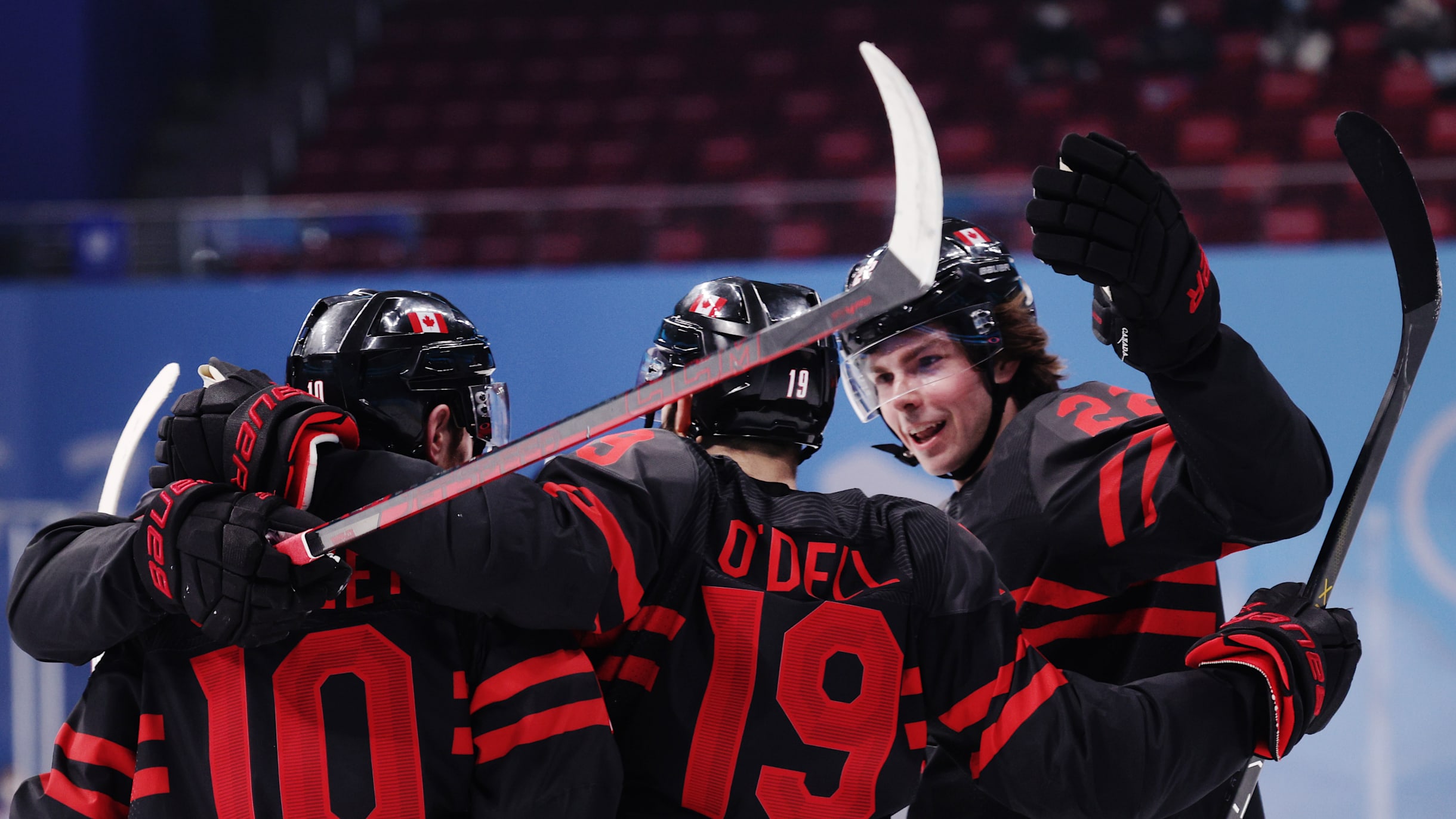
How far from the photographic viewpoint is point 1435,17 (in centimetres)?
777

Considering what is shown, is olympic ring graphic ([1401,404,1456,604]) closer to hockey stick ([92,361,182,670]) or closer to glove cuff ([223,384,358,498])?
hockey stick ([92,361,182,670])

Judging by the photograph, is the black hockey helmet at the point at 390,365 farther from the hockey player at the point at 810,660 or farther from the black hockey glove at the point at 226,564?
the black hockey glove at the point at 226,564

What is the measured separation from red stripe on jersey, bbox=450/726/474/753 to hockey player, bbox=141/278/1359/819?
196 millimetres

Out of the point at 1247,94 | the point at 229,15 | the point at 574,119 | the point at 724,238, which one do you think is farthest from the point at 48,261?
the point at 1247,94

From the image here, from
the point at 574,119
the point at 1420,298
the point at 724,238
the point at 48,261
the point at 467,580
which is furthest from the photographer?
the point at 574,119

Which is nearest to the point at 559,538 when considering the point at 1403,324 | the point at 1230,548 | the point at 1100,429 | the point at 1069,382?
the point at 1100,429

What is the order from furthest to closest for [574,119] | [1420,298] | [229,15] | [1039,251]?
1. [229,15]
2. [574,119]
3. [1420,298]
4. [1039,251]

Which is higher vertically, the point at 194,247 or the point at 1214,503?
the point at 194,247

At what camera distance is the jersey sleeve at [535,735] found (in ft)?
5.16

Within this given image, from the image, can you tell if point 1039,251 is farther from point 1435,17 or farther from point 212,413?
point 1435,17

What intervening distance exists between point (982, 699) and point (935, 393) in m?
0.70

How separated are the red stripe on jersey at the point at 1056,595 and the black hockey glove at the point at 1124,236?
21.1 inches

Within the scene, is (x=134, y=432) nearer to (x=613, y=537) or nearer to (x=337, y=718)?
(x=337, y=718)

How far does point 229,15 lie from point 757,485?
35.9 feet
